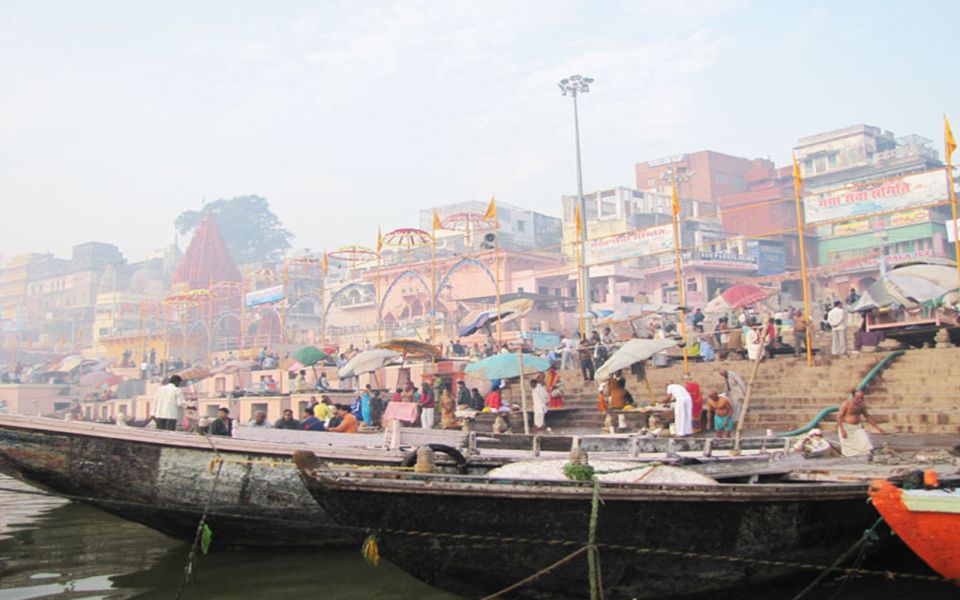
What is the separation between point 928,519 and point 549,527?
262 cm

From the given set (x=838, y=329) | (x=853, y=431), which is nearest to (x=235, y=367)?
(x=838, y=329)

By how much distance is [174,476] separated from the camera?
8.28 meters

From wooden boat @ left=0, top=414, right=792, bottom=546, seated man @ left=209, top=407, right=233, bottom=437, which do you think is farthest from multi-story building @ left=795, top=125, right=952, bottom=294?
wooden boat @ left=0, top=414, right=792, bottom=546

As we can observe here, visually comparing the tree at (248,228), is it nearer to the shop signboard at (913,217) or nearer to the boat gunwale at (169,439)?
the shop signboard at (913,217)

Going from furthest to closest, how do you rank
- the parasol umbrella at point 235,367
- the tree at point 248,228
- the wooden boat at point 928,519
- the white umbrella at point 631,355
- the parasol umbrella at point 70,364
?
the tree at point 248,228, the parasol umbrella at point 70,364, the parasol umbrella at point 235,367, the white umbrella at point 631,355, the wooden boat at point 928,519

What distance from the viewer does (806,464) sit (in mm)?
8188

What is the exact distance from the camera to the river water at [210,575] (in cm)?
702

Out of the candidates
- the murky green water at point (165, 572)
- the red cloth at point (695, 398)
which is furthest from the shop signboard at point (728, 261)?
the murky green water at point (165, 572)

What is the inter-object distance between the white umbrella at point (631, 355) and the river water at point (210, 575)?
23.0 feet

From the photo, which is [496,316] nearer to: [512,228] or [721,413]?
[721,413]

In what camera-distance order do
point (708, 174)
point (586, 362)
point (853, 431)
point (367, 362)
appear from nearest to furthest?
point (853, 431) < point (367, 362) < point (586, 362) < point (708, 174)

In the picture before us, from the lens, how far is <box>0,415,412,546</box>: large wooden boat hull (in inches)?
322

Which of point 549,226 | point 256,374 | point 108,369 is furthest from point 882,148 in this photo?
point 108,369

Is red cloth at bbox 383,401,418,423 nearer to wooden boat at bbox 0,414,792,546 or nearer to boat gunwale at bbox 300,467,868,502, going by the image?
wooden boat at bbox 0,414,792,546
